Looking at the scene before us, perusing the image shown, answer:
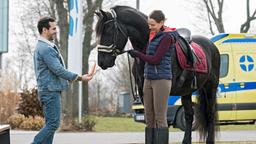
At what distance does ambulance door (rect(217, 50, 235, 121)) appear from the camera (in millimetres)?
16625

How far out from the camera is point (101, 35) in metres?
7.76

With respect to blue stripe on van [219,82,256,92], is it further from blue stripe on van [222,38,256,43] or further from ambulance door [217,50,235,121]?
blue stripe on van [222,38,256,43]

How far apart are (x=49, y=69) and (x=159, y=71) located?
1.49 metres

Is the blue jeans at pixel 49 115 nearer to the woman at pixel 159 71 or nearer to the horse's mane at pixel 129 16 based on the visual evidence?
the woman at pixel 159 71

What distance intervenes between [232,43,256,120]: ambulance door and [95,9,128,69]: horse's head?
31.2ft

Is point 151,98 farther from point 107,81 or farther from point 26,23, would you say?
point 107,81

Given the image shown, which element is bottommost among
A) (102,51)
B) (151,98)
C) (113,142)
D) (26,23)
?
(113,142)

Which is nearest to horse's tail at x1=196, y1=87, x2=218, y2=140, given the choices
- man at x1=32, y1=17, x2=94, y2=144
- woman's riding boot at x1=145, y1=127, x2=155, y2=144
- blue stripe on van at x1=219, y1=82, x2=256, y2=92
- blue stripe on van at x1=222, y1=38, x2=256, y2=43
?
woman's riding boot at x1=145, y1=127, x2=155, y2=144

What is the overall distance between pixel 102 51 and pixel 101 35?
0.80 feet

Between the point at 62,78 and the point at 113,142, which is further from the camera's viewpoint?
the point at 113,142

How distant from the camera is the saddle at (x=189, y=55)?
27.0 ft

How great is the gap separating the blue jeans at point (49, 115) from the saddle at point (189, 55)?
6.22 ft

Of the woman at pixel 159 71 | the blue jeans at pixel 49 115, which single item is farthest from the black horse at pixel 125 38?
the blue jeans at pixel 49 115

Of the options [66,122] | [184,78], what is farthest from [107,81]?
[184,78]
